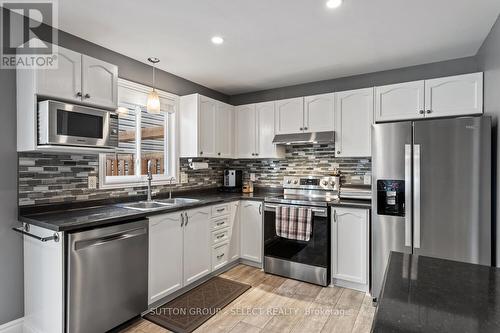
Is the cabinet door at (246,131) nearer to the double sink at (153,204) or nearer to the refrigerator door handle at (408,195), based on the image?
the double sink at (153,204)

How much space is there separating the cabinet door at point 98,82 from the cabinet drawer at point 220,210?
1.51m

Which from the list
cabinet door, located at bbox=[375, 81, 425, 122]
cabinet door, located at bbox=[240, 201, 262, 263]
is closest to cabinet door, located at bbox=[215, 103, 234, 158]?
cabinet door, located at bbox=[240, 201, 262, 263]

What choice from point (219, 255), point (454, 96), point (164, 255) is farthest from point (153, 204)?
point (454, 96)

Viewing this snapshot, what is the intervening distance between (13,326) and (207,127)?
259 centimetres

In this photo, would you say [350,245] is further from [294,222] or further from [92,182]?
[92,182]

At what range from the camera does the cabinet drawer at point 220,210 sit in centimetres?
317

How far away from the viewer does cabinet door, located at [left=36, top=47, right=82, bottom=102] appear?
76.7 inches

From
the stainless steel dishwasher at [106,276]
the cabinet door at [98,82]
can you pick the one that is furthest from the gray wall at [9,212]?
the stainless steel dishwasher at [106,276]

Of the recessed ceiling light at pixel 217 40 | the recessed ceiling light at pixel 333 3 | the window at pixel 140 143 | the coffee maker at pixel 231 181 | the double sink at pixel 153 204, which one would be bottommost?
the double sink at pixel 153 204

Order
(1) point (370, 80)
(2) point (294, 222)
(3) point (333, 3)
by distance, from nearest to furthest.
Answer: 1. (3) point (333, 3)
2. (2) point (294, 222)
3. (1) point (370, 80)

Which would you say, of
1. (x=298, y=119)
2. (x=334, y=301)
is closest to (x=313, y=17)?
(x=298, y=119)

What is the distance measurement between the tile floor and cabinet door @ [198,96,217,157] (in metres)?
1.64

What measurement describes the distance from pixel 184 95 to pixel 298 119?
1.52 meters

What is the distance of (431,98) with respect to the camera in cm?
283
